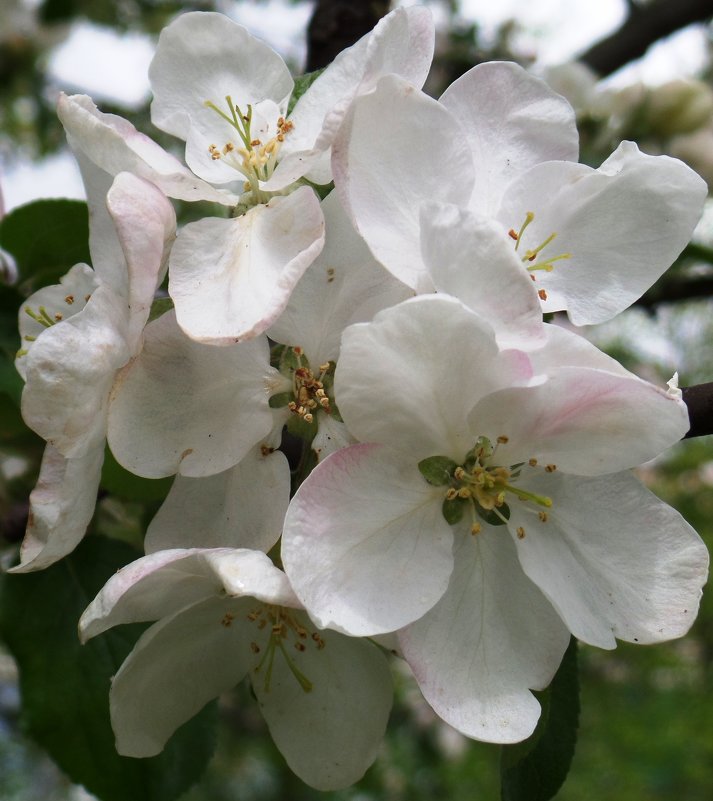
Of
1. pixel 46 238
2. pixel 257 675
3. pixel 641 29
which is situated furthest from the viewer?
pixel 641 29

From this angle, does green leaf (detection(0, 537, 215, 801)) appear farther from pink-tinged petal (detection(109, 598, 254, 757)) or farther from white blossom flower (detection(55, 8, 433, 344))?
→ white blossom flower (detection(55, 8, 433, 344))

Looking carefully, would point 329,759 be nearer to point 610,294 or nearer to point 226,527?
point 226,527

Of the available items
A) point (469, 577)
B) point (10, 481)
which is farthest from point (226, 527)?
point (10, 481)

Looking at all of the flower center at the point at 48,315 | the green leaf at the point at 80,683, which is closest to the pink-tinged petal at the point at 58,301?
the flower center at the point at 48,315

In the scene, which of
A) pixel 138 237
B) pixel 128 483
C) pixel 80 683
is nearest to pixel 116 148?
pixel 138 237

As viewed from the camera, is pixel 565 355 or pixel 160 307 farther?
pixel 160 307

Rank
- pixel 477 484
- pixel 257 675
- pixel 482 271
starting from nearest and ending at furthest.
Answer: pixel 482 271 < pixel 477 484 < pixel 257 675

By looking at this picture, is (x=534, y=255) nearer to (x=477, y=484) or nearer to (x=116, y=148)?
(x=477, y=484)
